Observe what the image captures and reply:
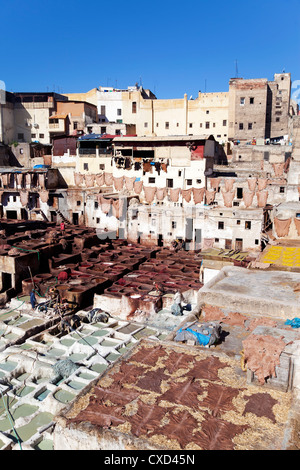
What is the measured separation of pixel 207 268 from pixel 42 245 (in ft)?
44.9

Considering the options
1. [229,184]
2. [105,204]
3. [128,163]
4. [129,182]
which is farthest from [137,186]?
[229,184]

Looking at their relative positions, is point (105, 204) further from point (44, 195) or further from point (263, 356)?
point (263, 356)

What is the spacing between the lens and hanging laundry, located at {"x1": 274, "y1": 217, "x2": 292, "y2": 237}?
28312 mm

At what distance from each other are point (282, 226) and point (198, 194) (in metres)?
9.84

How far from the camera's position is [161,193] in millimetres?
38594

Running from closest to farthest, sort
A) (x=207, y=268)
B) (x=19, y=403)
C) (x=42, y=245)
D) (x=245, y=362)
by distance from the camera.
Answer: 1. (x=245, y=362)
2. (x=19, y=403)
3. (x=207, y=268)
4. (x=42, y=245)

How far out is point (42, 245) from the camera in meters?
31.3

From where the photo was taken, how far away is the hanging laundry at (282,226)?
2831cm

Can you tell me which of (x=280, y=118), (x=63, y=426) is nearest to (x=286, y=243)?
(x=63, y=426)

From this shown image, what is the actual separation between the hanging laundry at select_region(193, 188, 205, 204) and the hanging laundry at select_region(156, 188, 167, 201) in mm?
3364

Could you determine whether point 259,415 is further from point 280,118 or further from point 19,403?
point 280,118

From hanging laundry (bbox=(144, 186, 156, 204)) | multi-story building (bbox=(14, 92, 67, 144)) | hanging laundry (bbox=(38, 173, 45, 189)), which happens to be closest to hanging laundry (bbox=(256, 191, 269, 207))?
hanging laundry (bbox=(144, 186, 156, 204))

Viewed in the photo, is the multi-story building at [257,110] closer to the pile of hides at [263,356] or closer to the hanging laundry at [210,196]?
the hanging laundry at [210,196]

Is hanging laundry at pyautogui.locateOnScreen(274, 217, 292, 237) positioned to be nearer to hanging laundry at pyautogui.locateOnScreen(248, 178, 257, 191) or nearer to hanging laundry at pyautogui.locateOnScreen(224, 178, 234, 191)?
hanging laundry at pyautogui.locateOnScreen(248, 178, 257, 191)
